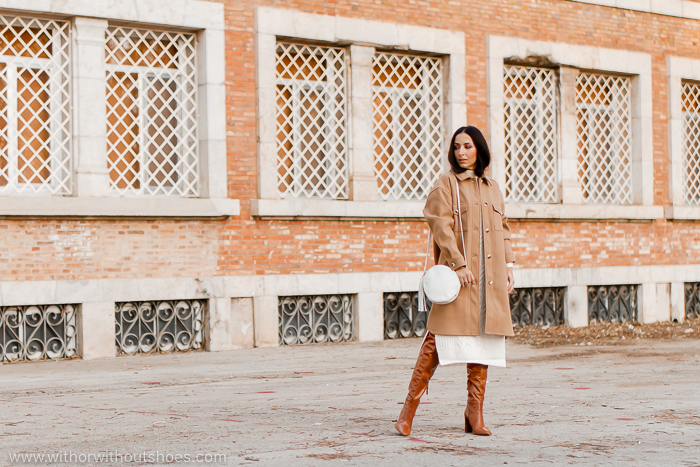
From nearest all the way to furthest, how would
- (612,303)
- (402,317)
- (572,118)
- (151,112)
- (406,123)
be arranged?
1. (151,112)
2. (402,317)
3. (406,123)
4. (572,118)
5. (612,303)

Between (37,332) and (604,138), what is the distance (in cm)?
960

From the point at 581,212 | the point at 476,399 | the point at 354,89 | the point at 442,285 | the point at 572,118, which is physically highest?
the point at 354,89

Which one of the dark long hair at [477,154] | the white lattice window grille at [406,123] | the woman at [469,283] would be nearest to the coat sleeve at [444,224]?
the woman at [469,283]

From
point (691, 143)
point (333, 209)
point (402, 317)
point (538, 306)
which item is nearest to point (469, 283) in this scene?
point (333, 209)

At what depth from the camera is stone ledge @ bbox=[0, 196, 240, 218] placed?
11.0 metres

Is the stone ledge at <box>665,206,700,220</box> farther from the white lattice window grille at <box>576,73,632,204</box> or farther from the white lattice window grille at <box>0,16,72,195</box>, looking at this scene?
the white lattice window grille at <box>0,16,72,195</box>

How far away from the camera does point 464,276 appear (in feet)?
19.1

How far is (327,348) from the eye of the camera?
12.5 m

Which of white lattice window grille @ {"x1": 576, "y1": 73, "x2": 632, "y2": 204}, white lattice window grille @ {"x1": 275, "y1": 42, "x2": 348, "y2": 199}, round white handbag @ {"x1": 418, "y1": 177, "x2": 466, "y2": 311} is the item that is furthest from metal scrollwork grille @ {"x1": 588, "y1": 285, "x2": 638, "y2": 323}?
round white handbag @ {"x1": 418, "y1": 177, "x2": 466, "y2": 311}

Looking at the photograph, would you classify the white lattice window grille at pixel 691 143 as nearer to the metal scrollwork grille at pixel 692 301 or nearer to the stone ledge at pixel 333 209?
the metal scrollwork grille at pixel 692 301

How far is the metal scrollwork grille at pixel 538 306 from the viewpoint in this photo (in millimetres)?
15008

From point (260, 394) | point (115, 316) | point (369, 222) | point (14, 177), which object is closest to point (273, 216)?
point (369, 222)

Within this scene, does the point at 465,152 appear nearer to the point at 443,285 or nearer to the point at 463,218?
the point at 463,218

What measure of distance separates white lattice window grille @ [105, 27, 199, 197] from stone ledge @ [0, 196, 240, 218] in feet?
1.29
